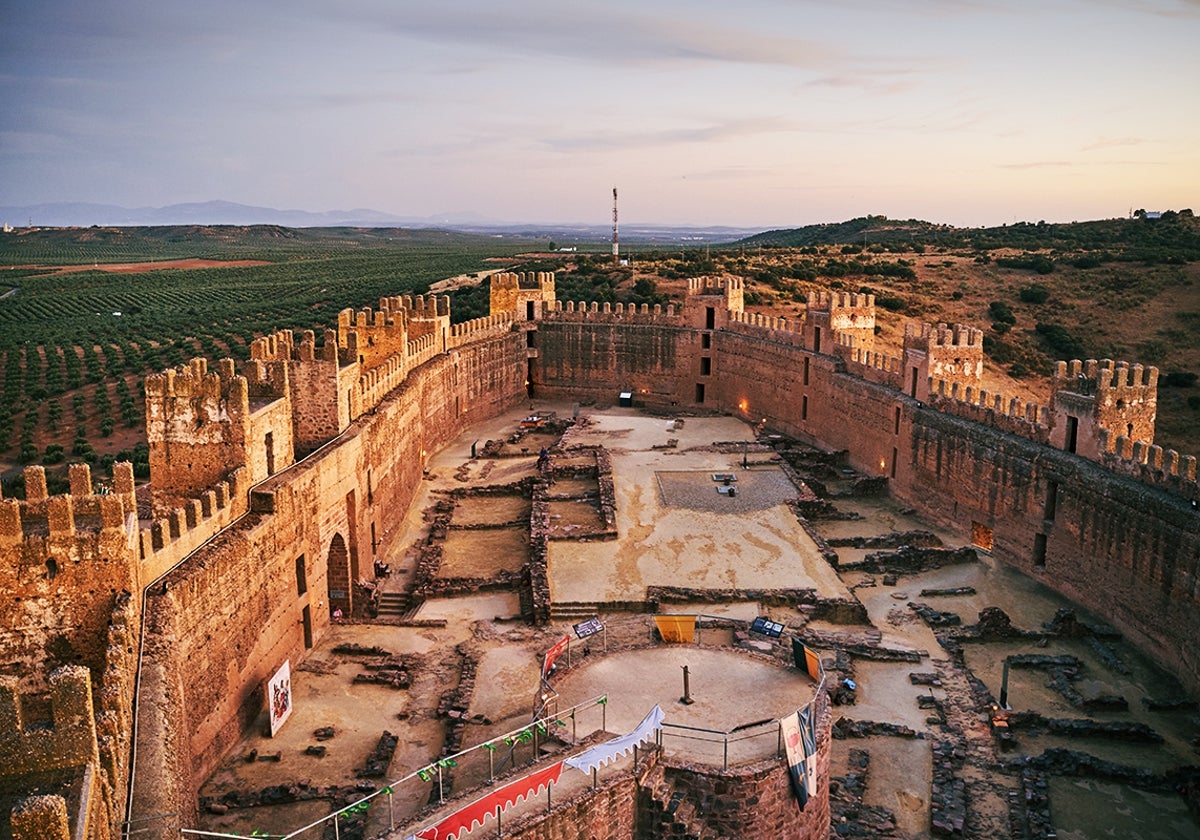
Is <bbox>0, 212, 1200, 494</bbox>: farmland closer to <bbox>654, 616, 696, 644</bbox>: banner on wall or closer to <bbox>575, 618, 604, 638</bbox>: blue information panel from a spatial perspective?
<bbox>575, 618, 604, 638</bbox>: blue information panel

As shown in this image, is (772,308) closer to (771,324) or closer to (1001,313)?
(771,324)

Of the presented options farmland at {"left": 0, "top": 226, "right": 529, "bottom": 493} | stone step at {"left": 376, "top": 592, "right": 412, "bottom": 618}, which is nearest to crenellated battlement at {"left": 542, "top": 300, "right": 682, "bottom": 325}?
farmland at {"left": 0, "top": 226, "right": 529, "bottom": 493}

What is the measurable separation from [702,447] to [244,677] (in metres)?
21.8

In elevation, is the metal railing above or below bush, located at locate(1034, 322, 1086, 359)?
below

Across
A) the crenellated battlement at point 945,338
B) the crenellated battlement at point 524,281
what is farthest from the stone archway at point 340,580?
the crenellated battlement at point 524,281

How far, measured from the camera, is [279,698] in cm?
1916

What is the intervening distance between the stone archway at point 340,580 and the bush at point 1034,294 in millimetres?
51418

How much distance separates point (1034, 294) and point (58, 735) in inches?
2467

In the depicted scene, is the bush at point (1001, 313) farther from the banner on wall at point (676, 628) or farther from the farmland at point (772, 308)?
the banner on wall at point (676, 628)

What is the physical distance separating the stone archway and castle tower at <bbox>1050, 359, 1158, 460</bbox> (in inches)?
712

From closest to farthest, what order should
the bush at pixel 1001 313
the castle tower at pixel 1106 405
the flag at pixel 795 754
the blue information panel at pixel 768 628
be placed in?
the flag at pixel 795 754 < the blue information panel at pixel 768 628 < the castle tower at pixel 1106 405 < the bush at pixel 1001 313

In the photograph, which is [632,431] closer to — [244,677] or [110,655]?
[244,677]

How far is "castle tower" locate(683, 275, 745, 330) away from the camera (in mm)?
45938

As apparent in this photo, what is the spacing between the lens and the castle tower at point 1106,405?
24.8 m
